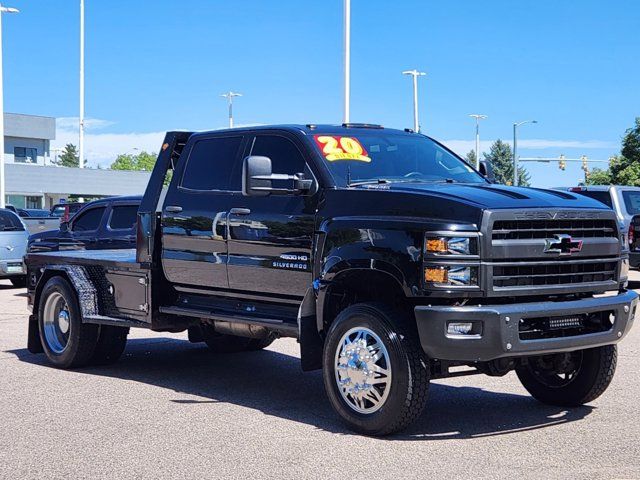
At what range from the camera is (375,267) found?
6723 millimetres

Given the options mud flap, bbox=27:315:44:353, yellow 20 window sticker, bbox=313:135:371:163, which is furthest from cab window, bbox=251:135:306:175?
mud flap, bbox=27:315:44:353

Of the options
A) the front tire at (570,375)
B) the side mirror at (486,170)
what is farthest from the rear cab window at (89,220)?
the front tire at (570,375)

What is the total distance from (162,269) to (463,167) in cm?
272

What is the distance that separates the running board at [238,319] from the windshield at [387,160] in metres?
1.13

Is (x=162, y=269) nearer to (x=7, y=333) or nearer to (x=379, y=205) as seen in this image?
(x=379, y=205)

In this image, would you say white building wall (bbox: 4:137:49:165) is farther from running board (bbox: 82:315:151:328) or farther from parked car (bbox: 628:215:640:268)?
running board (bbox: 82:315:151:328)

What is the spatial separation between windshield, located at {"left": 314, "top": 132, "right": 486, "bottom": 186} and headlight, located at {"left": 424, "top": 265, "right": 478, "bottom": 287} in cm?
139

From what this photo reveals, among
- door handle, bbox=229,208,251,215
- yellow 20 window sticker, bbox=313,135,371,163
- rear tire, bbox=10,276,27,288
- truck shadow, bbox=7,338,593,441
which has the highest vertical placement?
yellow 20 window sticker, bbox=313,135,371,163

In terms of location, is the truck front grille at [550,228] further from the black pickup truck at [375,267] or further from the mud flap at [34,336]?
the mud flap at [34,336]

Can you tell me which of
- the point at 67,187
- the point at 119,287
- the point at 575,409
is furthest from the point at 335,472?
the point at 67,187

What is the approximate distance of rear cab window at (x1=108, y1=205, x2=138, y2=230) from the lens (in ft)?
52.7

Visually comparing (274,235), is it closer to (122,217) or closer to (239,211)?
(239,211)

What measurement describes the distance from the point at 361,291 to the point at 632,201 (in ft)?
47.9

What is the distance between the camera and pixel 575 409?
7.71 m
